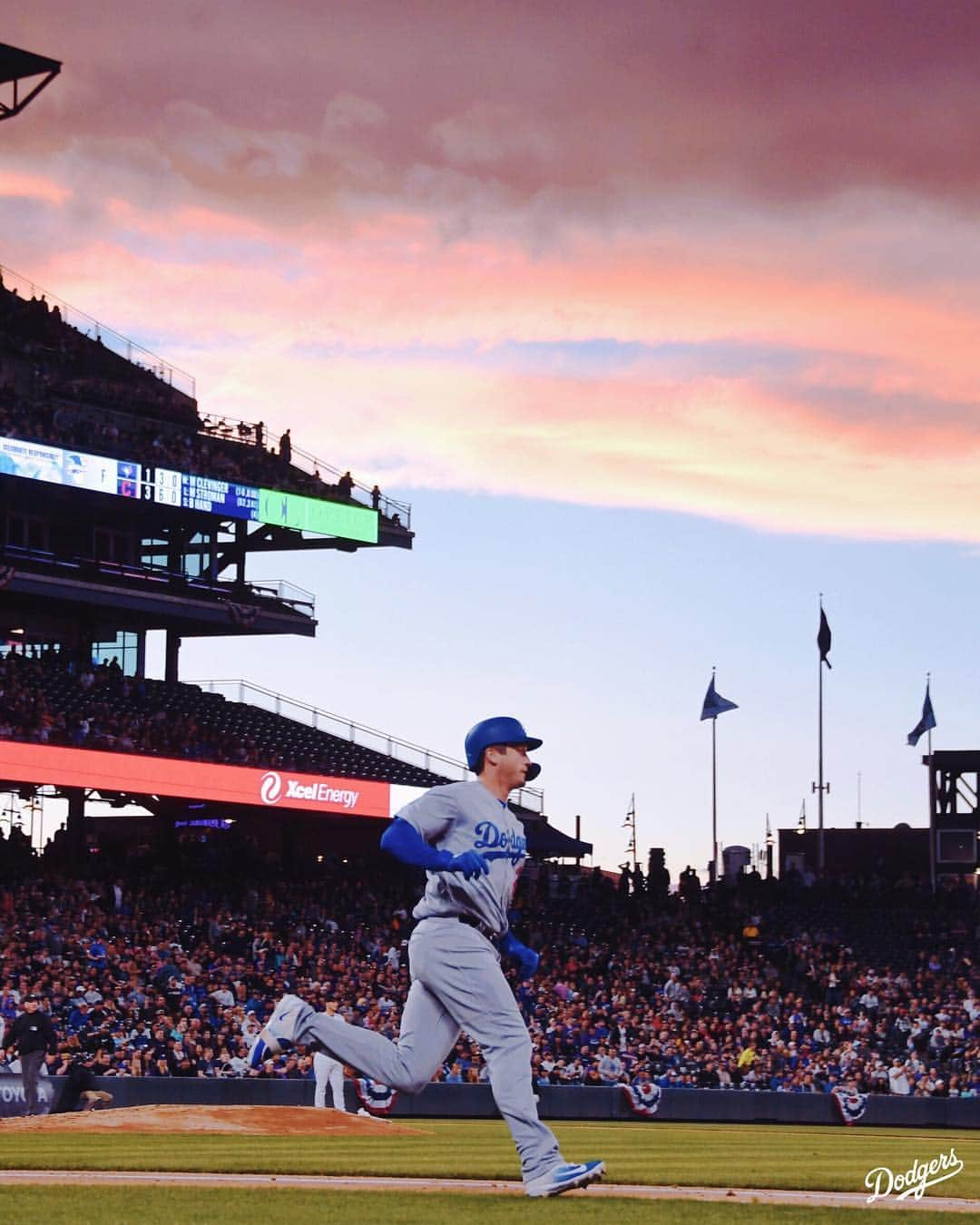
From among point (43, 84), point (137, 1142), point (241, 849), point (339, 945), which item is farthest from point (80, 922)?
point (43, 84)

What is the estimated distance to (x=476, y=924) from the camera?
1191 centimetres

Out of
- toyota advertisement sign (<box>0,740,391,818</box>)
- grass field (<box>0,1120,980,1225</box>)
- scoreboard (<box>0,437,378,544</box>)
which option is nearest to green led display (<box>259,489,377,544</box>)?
scoreboard (<box>0,437,378,544</box>)

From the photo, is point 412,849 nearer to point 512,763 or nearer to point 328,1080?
point 512,763

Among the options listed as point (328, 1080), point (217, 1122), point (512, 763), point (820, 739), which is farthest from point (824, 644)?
point (512, 763)

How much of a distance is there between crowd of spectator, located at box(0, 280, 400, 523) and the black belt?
115 feet

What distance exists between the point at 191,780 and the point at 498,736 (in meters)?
31.9

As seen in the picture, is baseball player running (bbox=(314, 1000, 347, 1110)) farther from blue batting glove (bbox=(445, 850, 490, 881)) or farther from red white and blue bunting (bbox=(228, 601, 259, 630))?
red white and blue bunting (bbox=(228, 601, 259, 630))

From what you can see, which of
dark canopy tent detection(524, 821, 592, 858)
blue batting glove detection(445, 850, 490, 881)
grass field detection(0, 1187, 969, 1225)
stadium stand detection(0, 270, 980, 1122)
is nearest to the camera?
grass field detection(0, 1187, 969, 1225)

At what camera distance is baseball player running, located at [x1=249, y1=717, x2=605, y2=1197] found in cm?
1170

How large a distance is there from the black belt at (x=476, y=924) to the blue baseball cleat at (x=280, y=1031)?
111 cm

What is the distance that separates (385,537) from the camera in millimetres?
53875

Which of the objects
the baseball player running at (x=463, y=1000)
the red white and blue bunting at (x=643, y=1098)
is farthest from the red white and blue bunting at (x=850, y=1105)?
the baseball player running at (x=463, y=1000)

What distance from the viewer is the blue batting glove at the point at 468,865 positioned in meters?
11.3

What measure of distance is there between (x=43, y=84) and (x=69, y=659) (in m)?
15.3
